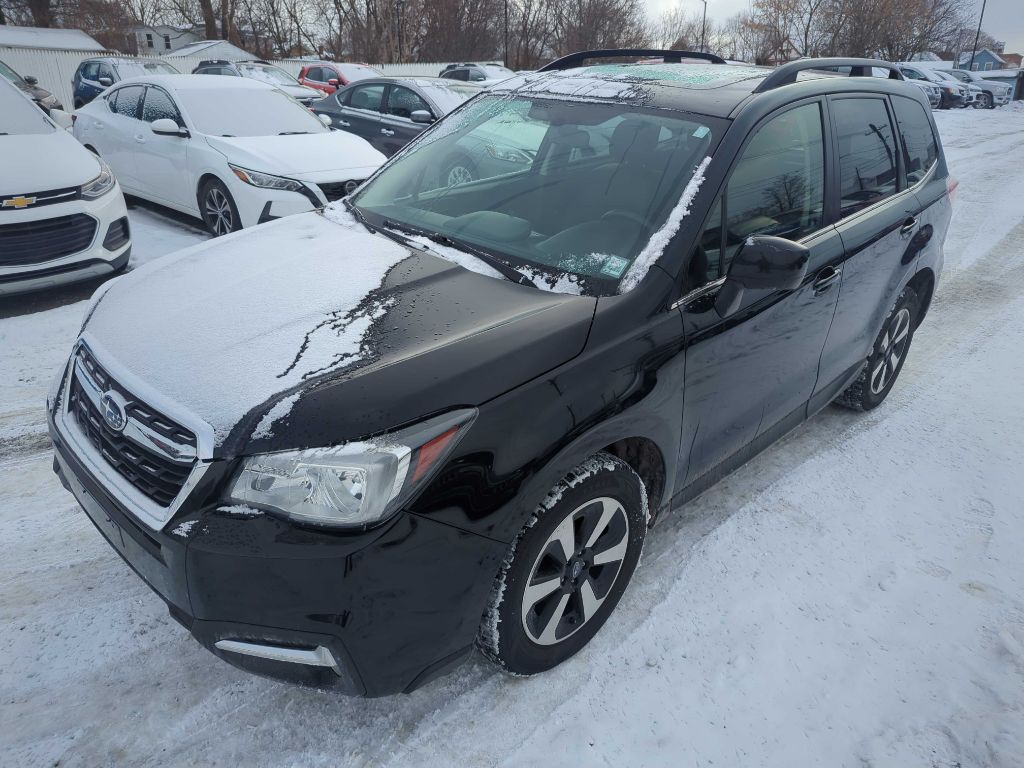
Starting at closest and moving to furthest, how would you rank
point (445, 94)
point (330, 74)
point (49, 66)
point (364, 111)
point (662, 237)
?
point (662, 237) < point (445, 94) < point (364, 111) < point (330, 74) < point (49, 66)

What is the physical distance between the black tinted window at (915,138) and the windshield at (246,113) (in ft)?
18.7

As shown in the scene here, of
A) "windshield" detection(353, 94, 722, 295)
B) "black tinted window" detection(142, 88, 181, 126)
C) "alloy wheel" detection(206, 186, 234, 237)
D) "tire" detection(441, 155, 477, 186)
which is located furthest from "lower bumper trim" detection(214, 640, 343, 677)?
"black tinted window" detection(142, 88, 181, 126)

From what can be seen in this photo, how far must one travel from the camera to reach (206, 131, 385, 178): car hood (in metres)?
6.46

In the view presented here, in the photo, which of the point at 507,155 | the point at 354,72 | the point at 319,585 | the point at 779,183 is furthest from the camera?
the point at 354,72

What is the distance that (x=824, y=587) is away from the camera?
2803 millimetres

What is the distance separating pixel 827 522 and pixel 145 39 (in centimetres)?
6700

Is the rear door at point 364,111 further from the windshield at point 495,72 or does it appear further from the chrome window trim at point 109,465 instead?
the windshield at point 495,72

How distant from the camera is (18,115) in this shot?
5816 millimetres

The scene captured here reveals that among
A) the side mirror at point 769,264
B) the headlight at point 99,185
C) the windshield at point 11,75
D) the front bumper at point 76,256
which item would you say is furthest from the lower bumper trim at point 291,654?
the windshield at point 11,75

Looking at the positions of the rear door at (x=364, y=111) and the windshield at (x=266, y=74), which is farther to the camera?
the windshield at (x=266, y=74)

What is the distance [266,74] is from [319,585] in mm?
21097

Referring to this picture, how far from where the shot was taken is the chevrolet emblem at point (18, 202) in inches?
190

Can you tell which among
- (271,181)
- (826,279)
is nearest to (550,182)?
(826,279)

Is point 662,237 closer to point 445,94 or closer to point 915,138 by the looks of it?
point 915,138
